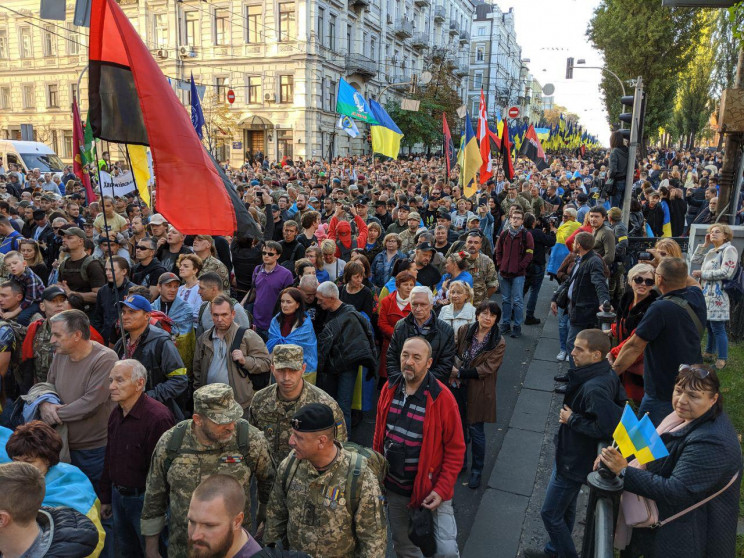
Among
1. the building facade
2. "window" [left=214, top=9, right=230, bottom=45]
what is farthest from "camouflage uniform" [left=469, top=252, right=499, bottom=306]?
"window" [left=214, top=9, right=230, bottom=45]

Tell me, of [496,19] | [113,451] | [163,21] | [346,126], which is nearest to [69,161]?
[163,21]

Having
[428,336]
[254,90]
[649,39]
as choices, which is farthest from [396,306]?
[254,90]

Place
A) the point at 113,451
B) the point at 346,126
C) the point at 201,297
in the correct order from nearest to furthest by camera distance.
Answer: the point at 113,451
the point at 201,297
the point at 346,126

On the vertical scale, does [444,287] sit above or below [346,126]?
below

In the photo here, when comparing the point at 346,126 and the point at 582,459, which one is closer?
the point at 582,459

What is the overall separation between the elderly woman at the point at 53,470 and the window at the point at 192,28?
4155cm

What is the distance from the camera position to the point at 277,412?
3.73 meters

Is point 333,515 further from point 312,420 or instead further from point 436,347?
point 436,347

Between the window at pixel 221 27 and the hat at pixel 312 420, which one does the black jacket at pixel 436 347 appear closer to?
the hat at pixel 312 420

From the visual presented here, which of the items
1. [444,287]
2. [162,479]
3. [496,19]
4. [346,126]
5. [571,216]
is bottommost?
[162,479]

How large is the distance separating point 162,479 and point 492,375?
283 centimetres

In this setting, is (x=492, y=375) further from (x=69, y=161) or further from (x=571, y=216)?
(x=69, y=161)

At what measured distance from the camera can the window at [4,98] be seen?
4438 centimetres

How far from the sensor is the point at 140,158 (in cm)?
546
